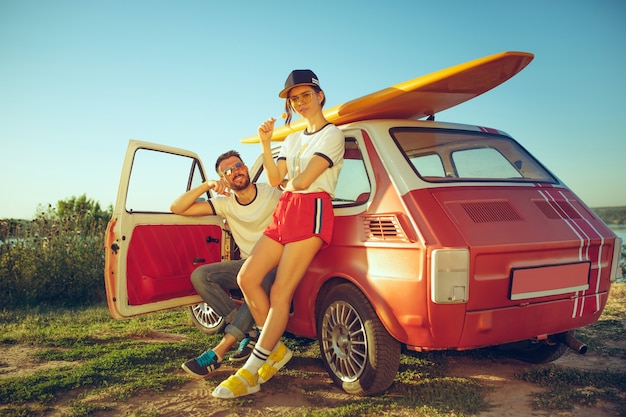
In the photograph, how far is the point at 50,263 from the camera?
26.0 feet

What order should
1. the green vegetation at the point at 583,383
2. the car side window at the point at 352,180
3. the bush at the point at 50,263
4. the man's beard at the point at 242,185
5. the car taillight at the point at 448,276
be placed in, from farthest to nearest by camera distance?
1. the bush at the point at 50,263
2. the man's beard at the point at 242,185
3. the car side window at the point at 352,180
4. the green vegetation at the point at 583,383
5. the car taillight at the point at 448,276

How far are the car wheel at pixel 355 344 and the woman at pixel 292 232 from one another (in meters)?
0.32

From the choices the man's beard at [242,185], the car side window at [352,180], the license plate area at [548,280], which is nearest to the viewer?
the license plate area at [548,280]

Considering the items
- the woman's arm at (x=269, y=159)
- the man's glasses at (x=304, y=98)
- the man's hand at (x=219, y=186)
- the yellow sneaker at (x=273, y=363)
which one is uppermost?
the man's glasses at (x=304, y=98)

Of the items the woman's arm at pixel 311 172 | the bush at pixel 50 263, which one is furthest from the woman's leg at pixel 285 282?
the bush at pixel 50 263

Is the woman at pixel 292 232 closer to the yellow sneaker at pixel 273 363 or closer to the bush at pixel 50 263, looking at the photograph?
the yellow sneaker at pixel 273 363

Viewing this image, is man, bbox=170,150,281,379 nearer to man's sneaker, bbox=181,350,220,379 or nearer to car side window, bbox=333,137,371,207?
man's sneaker, bbox=181,350,220,379

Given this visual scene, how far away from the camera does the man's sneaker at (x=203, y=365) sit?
385cm

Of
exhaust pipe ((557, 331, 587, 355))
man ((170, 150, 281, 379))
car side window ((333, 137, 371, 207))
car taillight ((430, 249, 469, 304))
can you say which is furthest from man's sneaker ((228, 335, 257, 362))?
exhaust pipe ((557, 331, 587, 355))

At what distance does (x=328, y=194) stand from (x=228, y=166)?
48.2 inches

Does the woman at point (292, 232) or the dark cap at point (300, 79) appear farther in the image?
the dark cap at point (300, 79)

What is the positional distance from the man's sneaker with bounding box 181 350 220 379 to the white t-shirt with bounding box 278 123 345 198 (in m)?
1.52

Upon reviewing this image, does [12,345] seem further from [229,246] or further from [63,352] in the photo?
[229,246]

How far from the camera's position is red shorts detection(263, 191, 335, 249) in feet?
11.6
